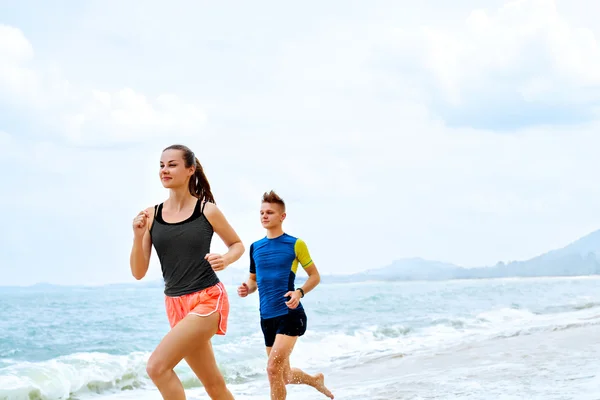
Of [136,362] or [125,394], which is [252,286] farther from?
[136,362]

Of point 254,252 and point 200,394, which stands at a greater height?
point 254,252

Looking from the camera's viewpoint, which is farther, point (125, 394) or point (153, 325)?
point (153, 325)

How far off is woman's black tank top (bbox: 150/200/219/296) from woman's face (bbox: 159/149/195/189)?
244mm

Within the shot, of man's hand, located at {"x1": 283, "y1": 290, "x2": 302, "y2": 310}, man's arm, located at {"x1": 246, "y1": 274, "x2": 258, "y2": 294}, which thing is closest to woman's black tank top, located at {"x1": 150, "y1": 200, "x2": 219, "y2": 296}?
man's hand, located at {"x1": 283, "y1": 290, "x2": 302, "y2": 310}

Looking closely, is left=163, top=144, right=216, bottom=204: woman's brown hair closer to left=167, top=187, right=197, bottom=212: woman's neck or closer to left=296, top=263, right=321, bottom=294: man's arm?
left=167, top=187, right=197, bottom=212: woman's neck

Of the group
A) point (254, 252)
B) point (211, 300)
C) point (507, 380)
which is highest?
point (254, 252)

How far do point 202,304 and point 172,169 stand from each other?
84 cm

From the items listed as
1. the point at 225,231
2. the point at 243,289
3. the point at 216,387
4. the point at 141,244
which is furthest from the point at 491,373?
the point at 141,244

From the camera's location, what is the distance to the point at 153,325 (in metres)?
23.7

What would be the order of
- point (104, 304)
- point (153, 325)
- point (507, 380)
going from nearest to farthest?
1. point (507, 380)
2. point (153, 325)
3. point (104, 304)

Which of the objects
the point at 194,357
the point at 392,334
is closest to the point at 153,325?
the point at 392,334

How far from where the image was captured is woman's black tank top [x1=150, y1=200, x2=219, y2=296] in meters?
4.43

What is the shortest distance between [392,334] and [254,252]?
37.0 feet

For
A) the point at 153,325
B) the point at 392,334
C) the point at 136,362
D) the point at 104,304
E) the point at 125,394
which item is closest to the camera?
the point at 125,394
